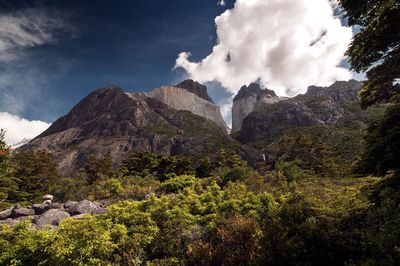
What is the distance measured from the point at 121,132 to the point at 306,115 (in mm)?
82577

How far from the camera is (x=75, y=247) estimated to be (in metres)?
8.63

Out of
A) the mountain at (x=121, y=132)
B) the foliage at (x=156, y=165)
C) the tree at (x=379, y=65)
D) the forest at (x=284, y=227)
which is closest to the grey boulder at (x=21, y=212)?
the forest at (x=284, y=227)

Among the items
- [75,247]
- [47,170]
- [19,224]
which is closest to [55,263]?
[75,247]

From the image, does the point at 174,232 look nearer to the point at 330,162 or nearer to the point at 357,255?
the point at 357,255

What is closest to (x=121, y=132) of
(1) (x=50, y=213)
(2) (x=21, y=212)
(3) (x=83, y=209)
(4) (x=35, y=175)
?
(4) (x=35, y=175)

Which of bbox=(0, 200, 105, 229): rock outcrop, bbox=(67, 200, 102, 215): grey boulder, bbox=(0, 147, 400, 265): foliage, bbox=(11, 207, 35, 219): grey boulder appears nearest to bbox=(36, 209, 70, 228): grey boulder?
bbox=(0, 200, 105, 229): rock outcrop

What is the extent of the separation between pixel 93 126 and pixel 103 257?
144 metres

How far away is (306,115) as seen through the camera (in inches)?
5039

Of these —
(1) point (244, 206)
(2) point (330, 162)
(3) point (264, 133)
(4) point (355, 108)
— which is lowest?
(1) point (244, 206)

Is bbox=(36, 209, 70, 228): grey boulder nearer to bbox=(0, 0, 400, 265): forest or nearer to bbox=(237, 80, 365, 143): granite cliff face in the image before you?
bbox=(0, 0, 400, 265): forest

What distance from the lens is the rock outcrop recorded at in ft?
48.1

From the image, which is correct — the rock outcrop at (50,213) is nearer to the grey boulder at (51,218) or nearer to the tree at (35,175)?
the grey boulder at (51,218)

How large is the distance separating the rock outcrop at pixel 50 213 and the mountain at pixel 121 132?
69.9 m

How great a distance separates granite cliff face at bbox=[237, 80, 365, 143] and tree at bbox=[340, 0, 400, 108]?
111 m
